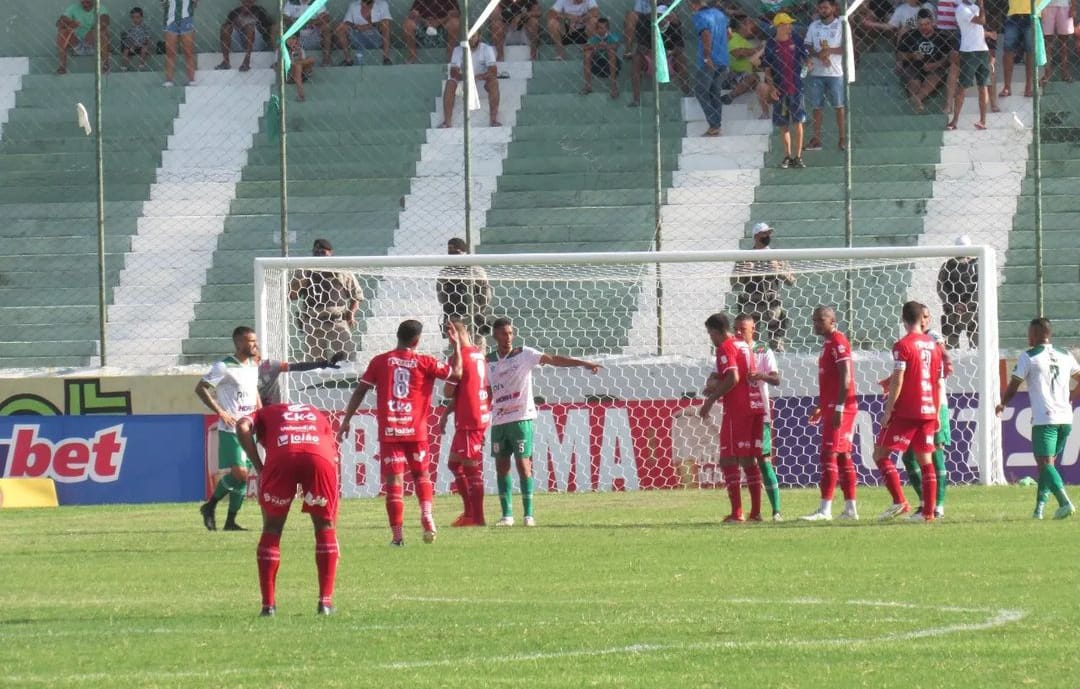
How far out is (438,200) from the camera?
2650 centimetres

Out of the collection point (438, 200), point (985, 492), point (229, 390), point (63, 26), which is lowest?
point (985, 492)

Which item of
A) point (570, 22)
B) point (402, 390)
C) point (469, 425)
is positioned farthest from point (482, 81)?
point (402, 390)

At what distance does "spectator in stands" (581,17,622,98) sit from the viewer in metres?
27.2

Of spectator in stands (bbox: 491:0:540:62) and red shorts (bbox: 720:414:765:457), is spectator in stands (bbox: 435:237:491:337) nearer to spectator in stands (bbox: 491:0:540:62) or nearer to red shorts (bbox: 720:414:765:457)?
spectator in stands (bbox: 491:0:540:62)

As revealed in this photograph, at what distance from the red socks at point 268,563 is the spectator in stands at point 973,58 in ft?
55.4

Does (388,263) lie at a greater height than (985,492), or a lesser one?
greater

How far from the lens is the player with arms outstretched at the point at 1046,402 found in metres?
16.5

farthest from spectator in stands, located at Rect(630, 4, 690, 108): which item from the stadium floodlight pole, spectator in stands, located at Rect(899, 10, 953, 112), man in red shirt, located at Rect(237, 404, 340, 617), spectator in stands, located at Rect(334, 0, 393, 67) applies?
man in red shirt, located at Rect(237, 404, 340, 617)

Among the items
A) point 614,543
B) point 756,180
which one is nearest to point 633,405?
point 756,180

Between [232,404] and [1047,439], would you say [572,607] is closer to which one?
[1047,439]

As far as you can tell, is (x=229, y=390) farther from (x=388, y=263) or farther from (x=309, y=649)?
(x=309, y=649)

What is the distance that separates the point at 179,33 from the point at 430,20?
367 centimetres

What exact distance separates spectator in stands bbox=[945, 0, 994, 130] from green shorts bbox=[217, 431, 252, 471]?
12.1 m

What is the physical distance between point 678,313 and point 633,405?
127 cm
